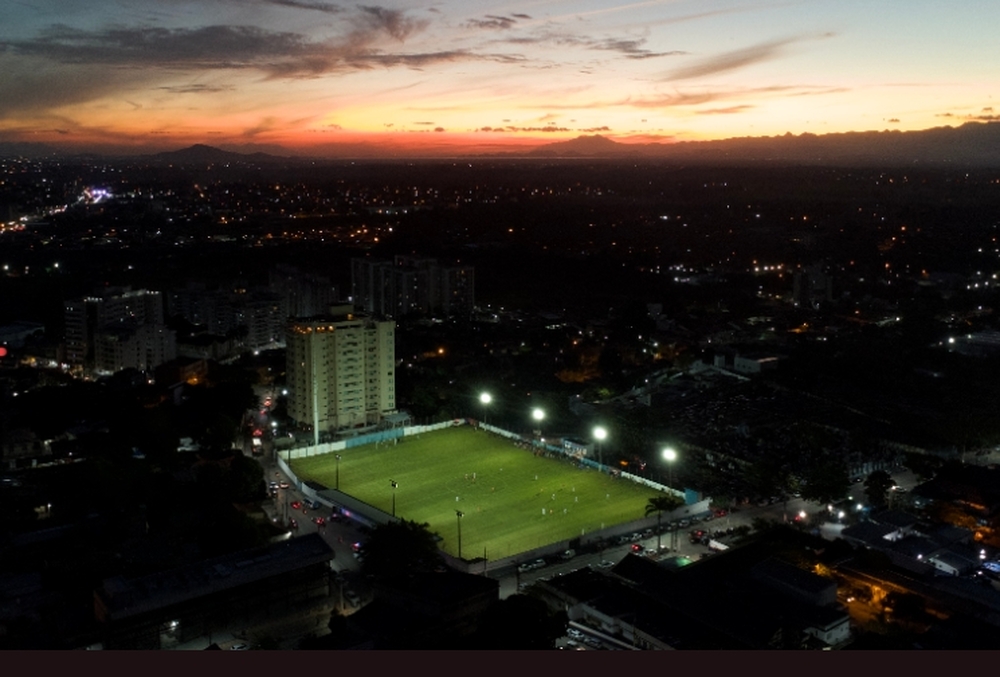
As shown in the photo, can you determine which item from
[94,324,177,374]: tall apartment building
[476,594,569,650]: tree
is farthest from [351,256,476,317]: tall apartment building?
[476,594,569,650]: tree

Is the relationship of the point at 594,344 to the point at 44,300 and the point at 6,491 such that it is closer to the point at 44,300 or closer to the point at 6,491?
the point at 6,491

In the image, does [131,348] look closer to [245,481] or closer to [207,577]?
[245,481]

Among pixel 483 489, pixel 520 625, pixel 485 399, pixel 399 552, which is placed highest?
pixel 520 625

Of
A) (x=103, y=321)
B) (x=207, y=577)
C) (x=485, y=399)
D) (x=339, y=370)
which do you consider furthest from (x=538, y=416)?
(x=103, y=321)

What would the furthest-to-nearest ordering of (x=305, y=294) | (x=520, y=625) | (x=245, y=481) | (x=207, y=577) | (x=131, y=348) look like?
(x=305, y=294), (x=131, y=348), (x=245, y=481), (x=207, y=577), (x=520, y=625)

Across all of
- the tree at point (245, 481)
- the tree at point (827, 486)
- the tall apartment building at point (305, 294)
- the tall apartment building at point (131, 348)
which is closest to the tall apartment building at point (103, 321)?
the tall apartment building at point (131, 348)

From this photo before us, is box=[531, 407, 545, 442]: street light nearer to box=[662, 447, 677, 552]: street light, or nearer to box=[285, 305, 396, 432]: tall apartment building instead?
box=[662, 447, 677, 552]: street light

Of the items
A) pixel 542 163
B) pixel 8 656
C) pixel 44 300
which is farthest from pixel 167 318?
pixel 542 163
